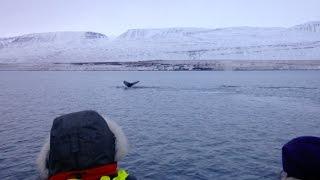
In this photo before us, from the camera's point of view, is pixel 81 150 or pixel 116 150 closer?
pixel 81 150

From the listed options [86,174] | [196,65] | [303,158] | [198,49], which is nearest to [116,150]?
[86,174]

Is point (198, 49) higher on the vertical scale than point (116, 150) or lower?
lower

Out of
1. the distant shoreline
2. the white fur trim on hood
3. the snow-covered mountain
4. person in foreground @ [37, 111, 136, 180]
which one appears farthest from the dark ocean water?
the snow-covered mountain

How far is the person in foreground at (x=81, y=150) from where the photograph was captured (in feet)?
12.5

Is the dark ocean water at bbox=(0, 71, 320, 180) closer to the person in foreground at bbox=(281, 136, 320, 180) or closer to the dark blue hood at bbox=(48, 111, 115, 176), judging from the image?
the dark blue hood at bbox=(48, 111, 115, 176)

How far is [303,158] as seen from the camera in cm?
368

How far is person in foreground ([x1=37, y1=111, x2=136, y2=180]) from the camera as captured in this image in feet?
12.5

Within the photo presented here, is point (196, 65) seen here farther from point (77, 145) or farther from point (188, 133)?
point (77, 145)

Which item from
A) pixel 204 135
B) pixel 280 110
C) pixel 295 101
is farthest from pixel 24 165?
pixel 295 101

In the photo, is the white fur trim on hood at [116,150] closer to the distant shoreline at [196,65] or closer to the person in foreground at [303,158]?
the person in foreground at [303,158]

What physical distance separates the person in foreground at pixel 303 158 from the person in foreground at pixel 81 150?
1.47 metres

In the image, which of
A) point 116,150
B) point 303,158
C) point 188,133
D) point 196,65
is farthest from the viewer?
point 196,65

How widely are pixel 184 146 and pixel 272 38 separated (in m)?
165

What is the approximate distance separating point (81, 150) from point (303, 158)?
1.89 metres
